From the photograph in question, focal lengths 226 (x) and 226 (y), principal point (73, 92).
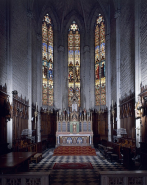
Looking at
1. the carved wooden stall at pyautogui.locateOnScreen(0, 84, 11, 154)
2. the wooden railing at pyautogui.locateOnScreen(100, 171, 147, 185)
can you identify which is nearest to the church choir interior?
the carved wooden stall at pyautogui.locateOnScreen(0, 84, 11, 154)

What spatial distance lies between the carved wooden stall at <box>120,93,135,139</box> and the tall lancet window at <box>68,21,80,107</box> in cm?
1031

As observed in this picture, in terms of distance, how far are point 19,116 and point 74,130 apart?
8062mm

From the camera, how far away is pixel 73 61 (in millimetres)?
30812

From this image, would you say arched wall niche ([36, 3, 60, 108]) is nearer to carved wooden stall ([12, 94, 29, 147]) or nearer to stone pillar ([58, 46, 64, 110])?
stone pillar ([58, 46, 64, 110])

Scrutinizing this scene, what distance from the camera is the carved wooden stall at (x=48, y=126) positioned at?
26.7 metres

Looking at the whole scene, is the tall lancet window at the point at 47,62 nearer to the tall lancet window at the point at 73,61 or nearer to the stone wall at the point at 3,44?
the tall lancet window at the point at 73,61

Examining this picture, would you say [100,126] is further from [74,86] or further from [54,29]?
[54,29]

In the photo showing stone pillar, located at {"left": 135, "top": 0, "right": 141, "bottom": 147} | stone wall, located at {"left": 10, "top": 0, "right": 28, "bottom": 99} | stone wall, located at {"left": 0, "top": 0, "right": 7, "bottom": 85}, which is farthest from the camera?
stone wall, located at {"left": 10, "top": 0, "right": 28, "bottom": 99}

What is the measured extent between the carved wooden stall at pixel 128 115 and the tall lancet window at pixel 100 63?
25.2 feet

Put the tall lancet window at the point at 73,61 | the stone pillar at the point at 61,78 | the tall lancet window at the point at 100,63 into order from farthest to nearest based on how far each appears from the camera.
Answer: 1. the tall lancet window at the point at 73,61
2. the stone pillar at the point at 61,78
3. the tall lancet window at the point at 100,63

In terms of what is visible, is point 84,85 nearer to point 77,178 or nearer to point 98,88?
point 98,88

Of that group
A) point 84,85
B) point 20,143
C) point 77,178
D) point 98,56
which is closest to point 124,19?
point 98,56

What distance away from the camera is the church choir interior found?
14328 mm

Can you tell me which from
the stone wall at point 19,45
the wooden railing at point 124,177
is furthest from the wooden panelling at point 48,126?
the wooden railing at point 124,177
